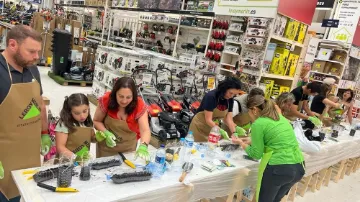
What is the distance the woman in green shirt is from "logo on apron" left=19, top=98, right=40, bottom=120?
1746mm

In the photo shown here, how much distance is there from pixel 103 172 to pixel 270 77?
15.2 ft

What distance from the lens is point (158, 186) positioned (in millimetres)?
2182

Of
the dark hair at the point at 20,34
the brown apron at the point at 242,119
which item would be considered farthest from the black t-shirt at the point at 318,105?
the dark hair at the point at 20,34

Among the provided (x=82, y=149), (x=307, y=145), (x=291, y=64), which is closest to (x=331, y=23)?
(x=291, y=64)

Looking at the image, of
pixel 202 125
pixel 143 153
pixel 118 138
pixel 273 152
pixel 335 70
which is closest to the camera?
pixel 143 153

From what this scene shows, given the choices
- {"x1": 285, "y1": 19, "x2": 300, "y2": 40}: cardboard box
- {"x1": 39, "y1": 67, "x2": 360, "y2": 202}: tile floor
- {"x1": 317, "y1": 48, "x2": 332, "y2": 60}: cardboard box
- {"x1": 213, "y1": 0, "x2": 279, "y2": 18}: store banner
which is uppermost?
{"x1": 213, "y1": 0, "x2": 279, "y2": 18}: store banner

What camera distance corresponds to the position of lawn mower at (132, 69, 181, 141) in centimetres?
490

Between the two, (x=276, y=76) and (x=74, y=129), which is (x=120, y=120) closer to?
(x=74, y=129)

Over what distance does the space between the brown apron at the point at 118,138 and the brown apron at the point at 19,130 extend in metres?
0.63

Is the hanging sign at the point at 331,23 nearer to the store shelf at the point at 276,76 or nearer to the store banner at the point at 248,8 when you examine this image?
the store shelf at the point at 276,76

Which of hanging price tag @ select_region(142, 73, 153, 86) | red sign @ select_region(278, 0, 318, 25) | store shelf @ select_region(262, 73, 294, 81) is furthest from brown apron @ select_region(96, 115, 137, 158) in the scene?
red sign @ select_region(278, 0, 318, 25)

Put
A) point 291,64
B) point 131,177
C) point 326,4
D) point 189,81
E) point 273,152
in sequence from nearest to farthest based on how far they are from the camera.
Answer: point 131,177
point 273,152
point 189,81
point 291,64
point 326,4

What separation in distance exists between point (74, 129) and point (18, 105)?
1.89ft

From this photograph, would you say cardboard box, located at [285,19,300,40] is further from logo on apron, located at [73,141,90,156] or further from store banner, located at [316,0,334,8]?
logo on apron, located at [73,141,90,156]
